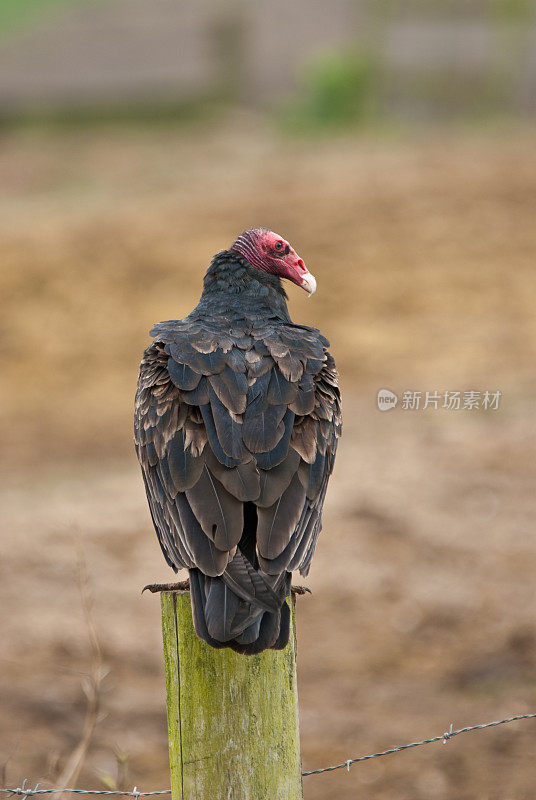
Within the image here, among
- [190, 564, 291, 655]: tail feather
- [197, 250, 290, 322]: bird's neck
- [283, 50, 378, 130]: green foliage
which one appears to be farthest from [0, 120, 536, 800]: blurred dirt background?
[197, 250, 290, 322]: bird's neck

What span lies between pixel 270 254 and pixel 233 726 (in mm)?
1862

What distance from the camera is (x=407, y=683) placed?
5164 millimetres

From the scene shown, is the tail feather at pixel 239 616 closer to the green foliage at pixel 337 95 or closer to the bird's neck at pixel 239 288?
the bird's neck at pixel 239 288

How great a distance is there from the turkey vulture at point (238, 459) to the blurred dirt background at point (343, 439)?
0.76 m

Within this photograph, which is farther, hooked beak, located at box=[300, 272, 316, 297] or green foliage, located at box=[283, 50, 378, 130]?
green foliage, located at box=[283, 50, 378, 130]

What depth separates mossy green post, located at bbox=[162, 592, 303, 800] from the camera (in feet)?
7.23

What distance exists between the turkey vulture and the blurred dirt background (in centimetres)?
76

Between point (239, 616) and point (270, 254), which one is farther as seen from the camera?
point (270, 254)

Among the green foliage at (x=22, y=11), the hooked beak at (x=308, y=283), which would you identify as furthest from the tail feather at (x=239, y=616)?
the green foliage at (x=22, y=11)

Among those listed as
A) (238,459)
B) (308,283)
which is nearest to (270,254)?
(308,283)

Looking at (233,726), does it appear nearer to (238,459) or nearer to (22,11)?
(238,459)

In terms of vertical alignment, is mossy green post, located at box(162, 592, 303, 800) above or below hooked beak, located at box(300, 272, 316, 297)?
below

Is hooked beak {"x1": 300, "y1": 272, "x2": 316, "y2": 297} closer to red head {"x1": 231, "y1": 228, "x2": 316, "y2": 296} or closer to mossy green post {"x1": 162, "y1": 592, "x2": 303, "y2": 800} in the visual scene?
red head {"x1": 231, "y1": 228, "x2": 316, "y2": 296}

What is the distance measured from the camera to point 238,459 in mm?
2576
